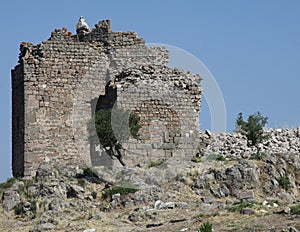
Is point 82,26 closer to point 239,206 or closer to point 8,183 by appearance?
point 8,183

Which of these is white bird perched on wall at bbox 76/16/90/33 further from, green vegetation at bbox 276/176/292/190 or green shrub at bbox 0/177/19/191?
green vegetation at bbox 276/176/292/190

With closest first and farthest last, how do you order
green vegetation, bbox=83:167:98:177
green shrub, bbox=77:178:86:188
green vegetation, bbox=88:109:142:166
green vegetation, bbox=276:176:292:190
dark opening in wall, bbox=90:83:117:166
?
green shrub, bbox=77:178:86:188 < green vegetation, bbox=276:176:292:190 < green vegetation, bbox=83:167:98:177 < green vegetation, bbox=88:109:142:166 < dark opening in wall, bbox=90:83:117:166

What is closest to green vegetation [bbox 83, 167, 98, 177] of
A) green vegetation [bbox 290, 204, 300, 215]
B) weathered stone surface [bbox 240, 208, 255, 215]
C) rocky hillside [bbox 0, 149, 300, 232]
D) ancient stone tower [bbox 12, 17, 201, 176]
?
rocky hillside [bbox 0, 149, 300, 232]

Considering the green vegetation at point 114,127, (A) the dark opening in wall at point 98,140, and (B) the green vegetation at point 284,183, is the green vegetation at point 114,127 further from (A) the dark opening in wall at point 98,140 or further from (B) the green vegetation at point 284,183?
(B) the green vegetation at point 284,183

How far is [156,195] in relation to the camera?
74.1ft

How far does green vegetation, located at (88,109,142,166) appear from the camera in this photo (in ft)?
82.0

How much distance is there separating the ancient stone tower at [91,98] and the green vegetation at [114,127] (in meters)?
0.55

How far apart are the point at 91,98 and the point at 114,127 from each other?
310cm

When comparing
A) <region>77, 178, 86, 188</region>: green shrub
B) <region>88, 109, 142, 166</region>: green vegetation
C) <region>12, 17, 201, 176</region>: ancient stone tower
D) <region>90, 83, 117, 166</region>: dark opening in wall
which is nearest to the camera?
<region>77, 178, 86, 188</region>: green shrub

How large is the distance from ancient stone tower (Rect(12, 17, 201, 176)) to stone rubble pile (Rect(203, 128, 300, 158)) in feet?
3.46

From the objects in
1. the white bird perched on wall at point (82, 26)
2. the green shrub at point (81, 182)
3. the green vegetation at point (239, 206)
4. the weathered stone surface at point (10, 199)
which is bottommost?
the green vegetation at point (239, 206)

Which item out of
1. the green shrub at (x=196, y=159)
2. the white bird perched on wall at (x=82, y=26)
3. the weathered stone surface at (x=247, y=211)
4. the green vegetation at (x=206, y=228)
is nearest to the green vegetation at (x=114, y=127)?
the green shrub at (x=196, y=159)

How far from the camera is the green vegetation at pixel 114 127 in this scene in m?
25.0

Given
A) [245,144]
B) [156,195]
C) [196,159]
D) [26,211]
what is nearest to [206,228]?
[156,195]
